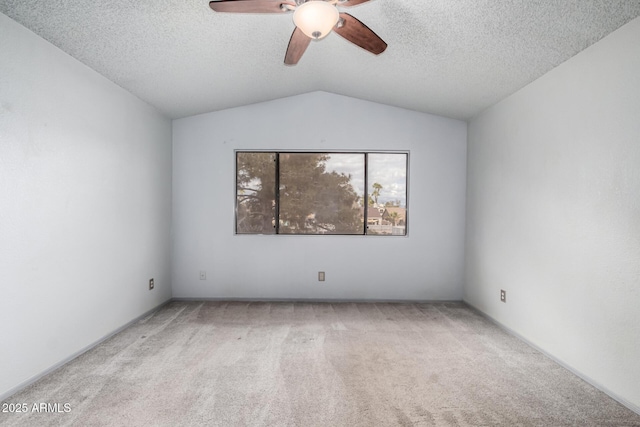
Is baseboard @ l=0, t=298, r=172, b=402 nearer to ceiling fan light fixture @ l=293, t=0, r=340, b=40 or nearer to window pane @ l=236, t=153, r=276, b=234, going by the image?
window pane @ l=236, t=153, r=276, b=234

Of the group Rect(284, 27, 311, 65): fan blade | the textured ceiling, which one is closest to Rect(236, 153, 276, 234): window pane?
the textured ceiling

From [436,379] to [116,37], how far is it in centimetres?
336

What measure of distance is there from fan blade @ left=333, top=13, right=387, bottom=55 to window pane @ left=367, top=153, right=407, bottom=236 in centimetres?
243

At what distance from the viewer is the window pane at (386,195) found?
4.60m

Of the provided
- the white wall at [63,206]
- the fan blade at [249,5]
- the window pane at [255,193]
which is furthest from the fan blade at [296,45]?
the window pane at [255,193]

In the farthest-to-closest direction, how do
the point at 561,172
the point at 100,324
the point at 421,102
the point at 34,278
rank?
1. the point at 421,102
2. the point at 100,324
3. the point at 561,172
4. the point at 34,278

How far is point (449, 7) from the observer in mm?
2240

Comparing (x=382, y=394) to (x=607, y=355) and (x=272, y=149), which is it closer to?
(x=607, y=355)

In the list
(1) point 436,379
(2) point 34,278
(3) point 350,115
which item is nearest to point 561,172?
(1) point 436,379

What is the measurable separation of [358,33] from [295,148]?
2563mm

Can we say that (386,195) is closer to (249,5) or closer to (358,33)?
(358,33)

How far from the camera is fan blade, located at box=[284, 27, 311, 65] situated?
83.0 inches

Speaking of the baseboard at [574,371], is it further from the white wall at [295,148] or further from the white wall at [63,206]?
the white wall at [63,206]

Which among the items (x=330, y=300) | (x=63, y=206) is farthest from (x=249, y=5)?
(x=330, y=300)
